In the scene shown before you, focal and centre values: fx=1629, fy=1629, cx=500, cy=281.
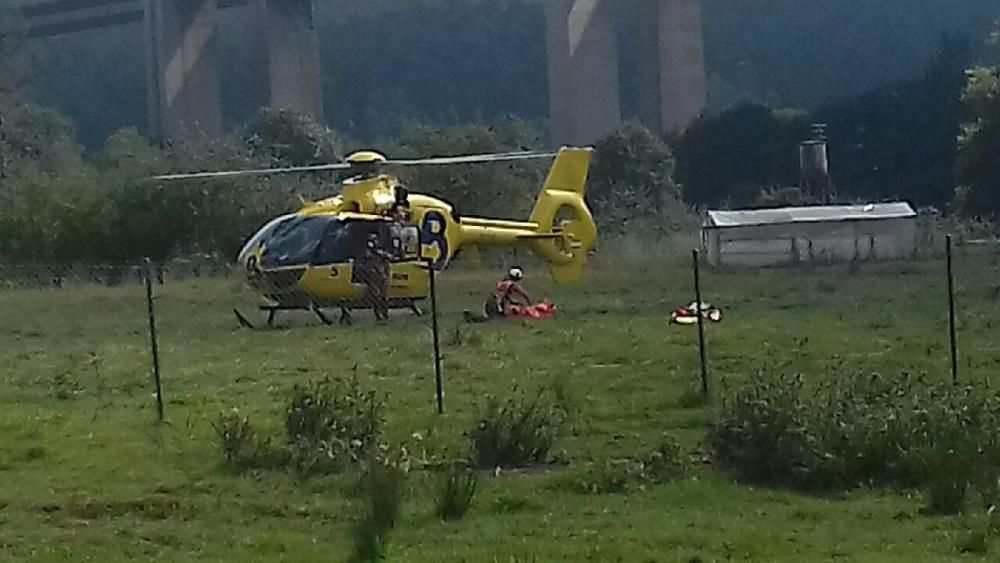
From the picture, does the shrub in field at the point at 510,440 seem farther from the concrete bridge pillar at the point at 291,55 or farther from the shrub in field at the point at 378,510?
the concrete bridge pillar at the point at 291,55

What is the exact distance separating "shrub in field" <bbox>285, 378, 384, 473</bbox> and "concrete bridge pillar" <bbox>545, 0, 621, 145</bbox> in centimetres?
4535

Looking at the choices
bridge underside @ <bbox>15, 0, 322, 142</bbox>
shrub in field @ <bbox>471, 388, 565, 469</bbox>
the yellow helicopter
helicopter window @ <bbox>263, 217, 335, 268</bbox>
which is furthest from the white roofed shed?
bridge underside @ <bbox>15, 0, 322, 142</bbox>

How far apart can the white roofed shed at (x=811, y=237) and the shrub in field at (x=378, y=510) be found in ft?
90.0

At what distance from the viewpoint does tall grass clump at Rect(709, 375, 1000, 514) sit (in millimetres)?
9594

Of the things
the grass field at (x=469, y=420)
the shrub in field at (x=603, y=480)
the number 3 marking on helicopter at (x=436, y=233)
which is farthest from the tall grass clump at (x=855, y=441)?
the number 3 marking on helicopter at (x=436, y=233)

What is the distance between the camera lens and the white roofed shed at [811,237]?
118ft

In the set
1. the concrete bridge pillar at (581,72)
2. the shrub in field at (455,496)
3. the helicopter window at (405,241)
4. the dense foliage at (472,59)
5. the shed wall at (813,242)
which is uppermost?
the dense foliage at (472,59)

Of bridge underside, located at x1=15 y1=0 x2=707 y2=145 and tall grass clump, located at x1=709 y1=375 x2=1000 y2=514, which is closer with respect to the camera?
tall grass clump, located at x1=709 y1=375 x2=1000 y2=514

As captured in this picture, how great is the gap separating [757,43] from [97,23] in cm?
3686

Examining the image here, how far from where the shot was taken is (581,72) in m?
56.8

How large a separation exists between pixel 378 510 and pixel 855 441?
323 cm

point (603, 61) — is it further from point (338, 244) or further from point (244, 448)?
point (244, 448)

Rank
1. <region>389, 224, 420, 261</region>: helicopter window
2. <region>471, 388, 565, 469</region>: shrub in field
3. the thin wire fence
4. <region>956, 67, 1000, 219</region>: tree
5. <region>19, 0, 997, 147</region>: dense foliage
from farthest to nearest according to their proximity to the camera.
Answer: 1. <region>19, 0, 997, 147</region>: dense foliage
2. <region>956, 67, 1000, 219</region>: tree
3. <region>389, 224, 420, 261</region>: helicopter window
4. the thin wire fence
5. <region>471, 388, 565, 469</region>: shrub in field

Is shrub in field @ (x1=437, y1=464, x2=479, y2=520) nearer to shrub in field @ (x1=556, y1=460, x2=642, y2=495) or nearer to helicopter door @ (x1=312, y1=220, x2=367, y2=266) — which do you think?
shrub in field @ (x1=556, y1=460, x2=642, y2=495)
